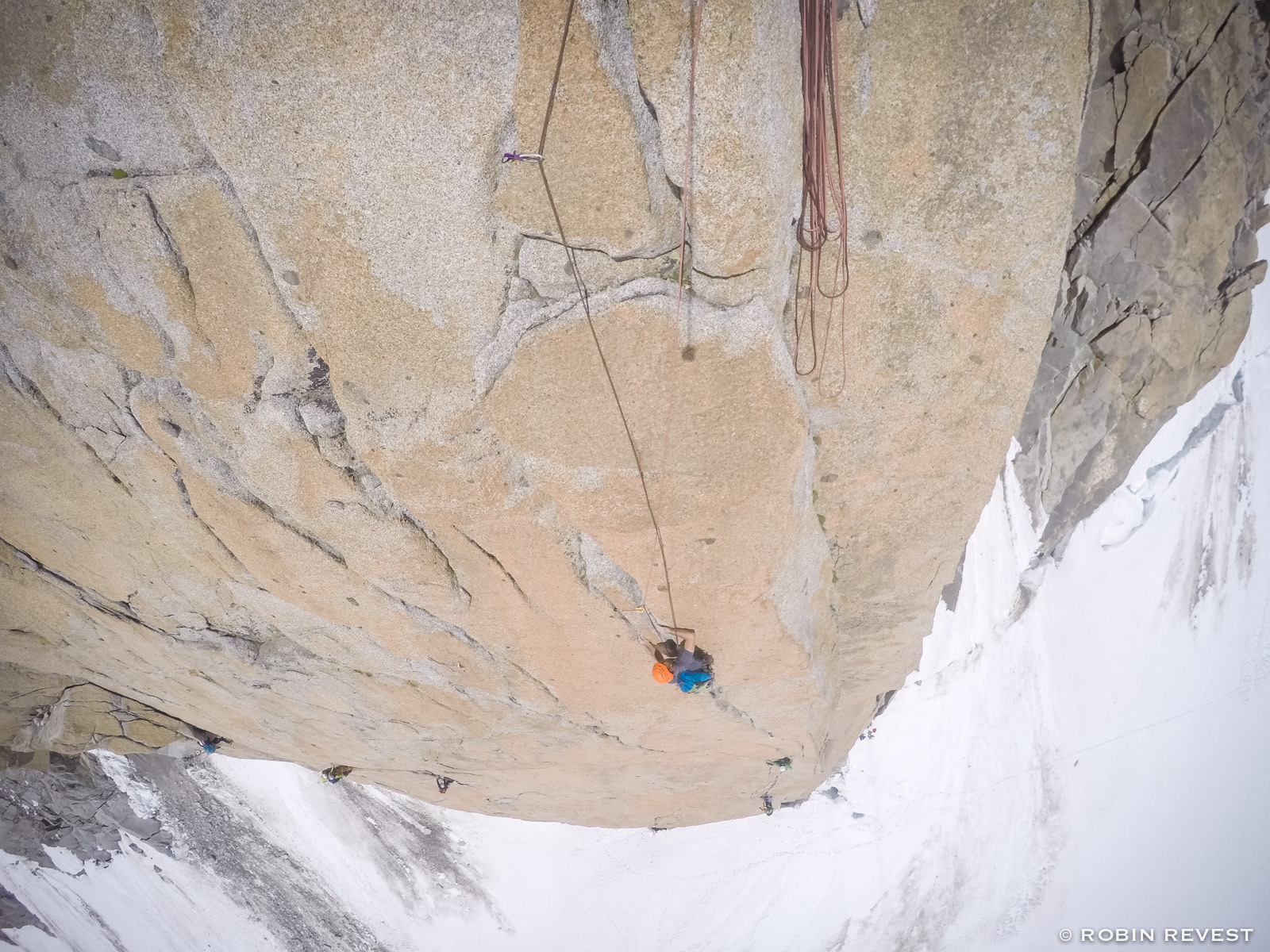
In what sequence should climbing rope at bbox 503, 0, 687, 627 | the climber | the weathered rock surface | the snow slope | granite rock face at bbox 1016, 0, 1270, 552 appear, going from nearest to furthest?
climbing rope at bbox 503, 0, 687, 627
granite rock face at bbox 1016, 0, 1270, 552
the climber
the snow slope
the weathered rock surface

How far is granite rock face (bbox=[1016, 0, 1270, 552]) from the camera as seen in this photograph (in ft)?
4.84

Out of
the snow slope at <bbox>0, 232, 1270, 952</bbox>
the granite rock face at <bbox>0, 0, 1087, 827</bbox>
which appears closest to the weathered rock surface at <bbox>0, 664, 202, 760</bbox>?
the snow slope at <bbox>0, 232, 1270, 952</bbox>

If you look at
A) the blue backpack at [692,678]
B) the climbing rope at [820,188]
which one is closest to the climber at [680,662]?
the blue backpack at [692,678]

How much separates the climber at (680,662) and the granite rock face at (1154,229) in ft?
3.54

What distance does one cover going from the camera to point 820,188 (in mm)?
1317

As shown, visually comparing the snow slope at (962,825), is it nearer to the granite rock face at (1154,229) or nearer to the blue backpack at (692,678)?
the granite rock face at (1154,229)

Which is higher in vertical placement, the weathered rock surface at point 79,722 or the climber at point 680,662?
the climber at point 680,662

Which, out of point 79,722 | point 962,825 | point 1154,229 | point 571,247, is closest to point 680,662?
point 571,247

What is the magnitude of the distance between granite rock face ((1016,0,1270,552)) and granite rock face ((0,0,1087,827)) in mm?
219

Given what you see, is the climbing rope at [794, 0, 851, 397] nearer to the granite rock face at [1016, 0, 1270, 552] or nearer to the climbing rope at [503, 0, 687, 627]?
the climbing rope at [503, 0, 687, 627]

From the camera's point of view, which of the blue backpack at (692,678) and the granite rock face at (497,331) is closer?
the granite rock face at (497,331)

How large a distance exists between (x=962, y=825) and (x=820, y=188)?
9.42ft

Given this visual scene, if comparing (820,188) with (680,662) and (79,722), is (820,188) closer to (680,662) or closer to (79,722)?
(680,662)

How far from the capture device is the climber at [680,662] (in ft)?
6.09
